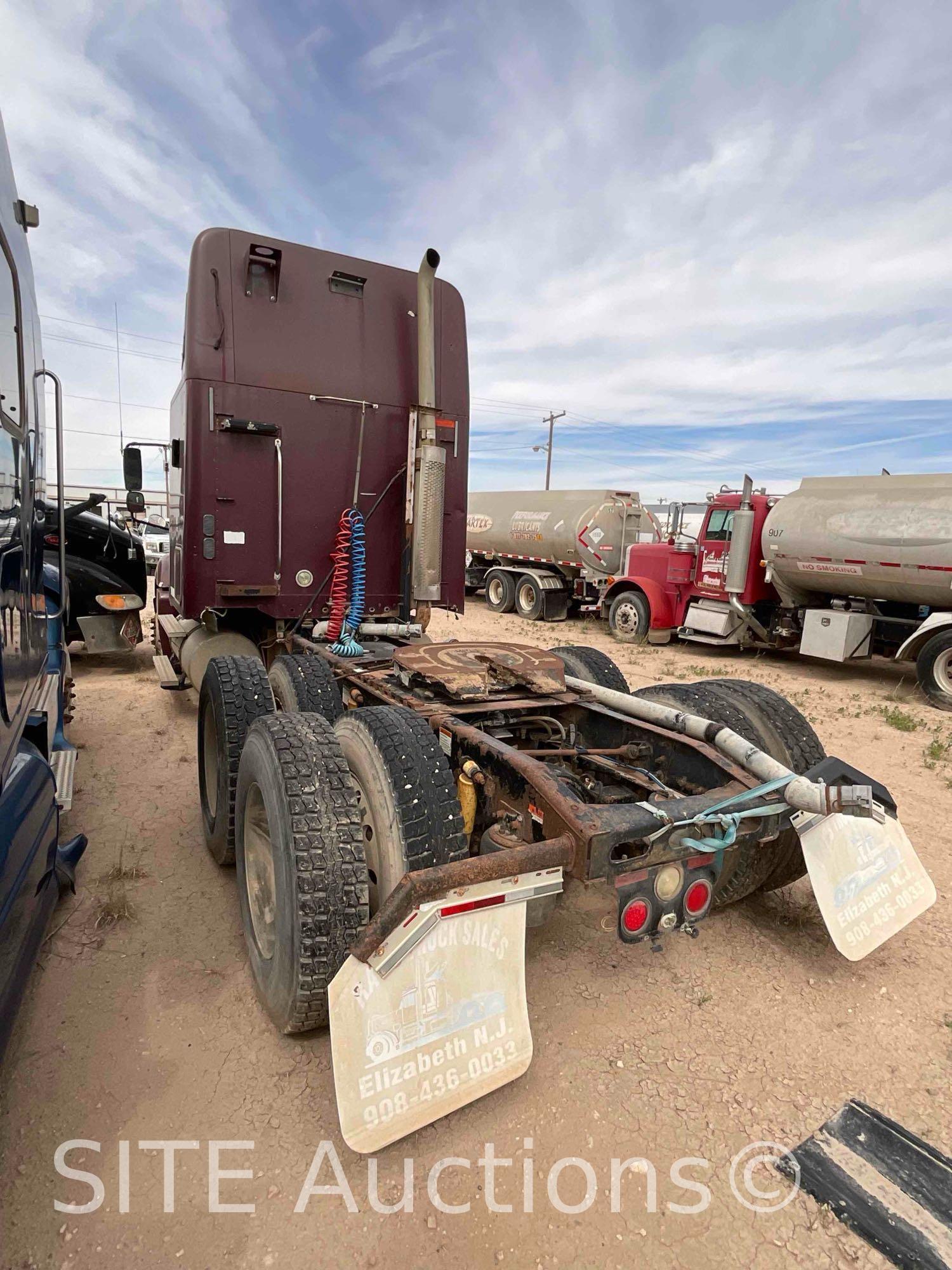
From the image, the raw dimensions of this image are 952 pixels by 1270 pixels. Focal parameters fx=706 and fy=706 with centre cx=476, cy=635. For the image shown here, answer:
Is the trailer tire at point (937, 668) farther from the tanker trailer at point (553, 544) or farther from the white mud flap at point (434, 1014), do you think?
the white mud flap at point (434, 1014)

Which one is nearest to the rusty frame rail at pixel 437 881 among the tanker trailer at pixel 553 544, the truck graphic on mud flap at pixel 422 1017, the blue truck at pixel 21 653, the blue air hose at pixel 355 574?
the truck graphic on mud flap at pixel 422 1017

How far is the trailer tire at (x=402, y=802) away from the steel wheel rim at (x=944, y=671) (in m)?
8.25

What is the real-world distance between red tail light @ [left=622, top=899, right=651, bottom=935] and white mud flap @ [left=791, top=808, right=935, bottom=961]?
2.22 ft

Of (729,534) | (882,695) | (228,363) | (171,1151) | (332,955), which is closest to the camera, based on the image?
(171,1151)

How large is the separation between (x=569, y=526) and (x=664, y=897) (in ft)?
43.9

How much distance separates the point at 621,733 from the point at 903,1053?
1544 millimetres

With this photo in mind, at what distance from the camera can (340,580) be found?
509 cm

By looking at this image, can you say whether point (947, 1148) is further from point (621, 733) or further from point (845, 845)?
point (621, 733)

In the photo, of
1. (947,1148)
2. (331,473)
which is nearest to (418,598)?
(331,473)

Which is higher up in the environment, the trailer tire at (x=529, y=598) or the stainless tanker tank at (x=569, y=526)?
the stainless tanker tank at (x=569, y=526)

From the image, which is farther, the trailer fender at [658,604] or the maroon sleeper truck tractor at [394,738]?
the trailer fender at [658,604]

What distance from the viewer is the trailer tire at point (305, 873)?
7.27 feet

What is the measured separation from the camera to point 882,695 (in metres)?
8.94

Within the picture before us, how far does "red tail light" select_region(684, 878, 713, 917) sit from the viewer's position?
2252mm
